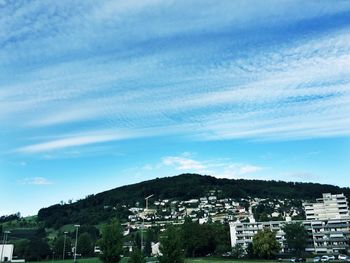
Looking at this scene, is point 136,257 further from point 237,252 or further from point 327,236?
point 327,236

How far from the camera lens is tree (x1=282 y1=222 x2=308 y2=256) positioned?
93250 mm

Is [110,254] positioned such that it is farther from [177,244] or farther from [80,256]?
[80,256]

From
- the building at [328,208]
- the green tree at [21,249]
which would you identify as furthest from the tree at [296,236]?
the green tree at [21,249]

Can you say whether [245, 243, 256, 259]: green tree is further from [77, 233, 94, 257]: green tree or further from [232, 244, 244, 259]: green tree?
[77, 233, 94, 257]: green tree

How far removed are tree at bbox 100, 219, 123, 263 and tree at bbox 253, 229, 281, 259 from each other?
5421 centimetres

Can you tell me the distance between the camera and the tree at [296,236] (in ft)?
306

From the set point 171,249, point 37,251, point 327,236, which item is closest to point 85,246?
point 37,251

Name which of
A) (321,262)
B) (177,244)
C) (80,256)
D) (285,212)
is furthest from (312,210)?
(177,244)

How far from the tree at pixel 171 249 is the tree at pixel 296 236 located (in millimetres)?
62511

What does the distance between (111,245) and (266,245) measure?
55181mm

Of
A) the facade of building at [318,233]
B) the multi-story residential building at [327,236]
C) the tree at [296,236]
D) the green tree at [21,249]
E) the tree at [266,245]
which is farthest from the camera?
the green tree at [21,249]

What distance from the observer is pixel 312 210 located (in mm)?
152250

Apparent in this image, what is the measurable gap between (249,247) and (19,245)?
70.8 meters

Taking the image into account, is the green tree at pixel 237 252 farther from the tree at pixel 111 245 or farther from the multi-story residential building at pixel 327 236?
the tree at pixel 111 245
